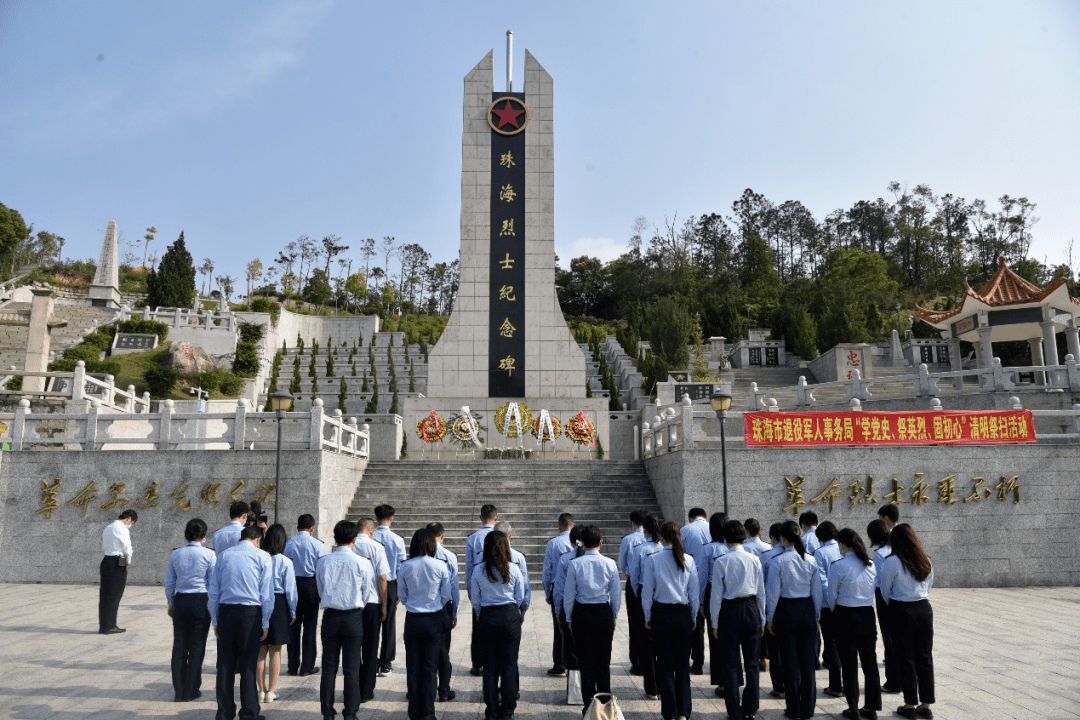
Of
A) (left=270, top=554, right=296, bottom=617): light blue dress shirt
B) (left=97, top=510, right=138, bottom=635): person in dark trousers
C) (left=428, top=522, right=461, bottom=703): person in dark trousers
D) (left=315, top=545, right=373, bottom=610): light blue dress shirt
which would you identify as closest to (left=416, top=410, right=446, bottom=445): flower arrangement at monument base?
(left=97, top=510, right=138, bottom=635): person in dark trousers

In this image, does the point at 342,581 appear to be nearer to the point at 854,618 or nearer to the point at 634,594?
the point at 634,594

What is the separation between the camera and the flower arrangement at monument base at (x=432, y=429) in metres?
16.5

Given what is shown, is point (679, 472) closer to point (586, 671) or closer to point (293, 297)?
point (586, 671)

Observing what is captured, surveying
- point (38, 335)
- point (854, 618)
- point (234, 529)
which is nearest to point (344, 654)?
point (234, 529)

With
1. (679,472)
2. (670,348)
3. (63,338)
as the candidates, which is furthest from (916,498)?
(63,338)

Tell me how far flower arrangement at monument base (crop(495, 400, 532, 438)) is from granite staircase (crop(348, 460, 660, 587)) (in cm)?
332

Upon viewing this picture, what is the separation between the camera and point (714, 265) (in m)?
48.7

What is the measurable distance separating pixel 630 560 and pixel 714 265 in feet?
148

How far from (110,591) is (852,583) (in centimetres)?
711

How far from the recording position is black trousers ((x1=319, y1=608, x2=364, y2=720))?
4.63m

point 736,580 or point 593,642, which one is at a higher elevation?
point 736,580

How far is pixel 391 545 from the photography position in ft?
20.1

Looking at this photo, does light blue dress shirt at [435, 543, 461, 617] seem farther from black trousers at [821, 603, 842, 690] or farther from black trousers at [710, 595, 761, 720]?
black trousers at [821, 603, 842, 690]

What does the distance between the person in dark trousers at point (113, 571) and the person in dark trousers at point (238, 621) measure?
3342 mm
